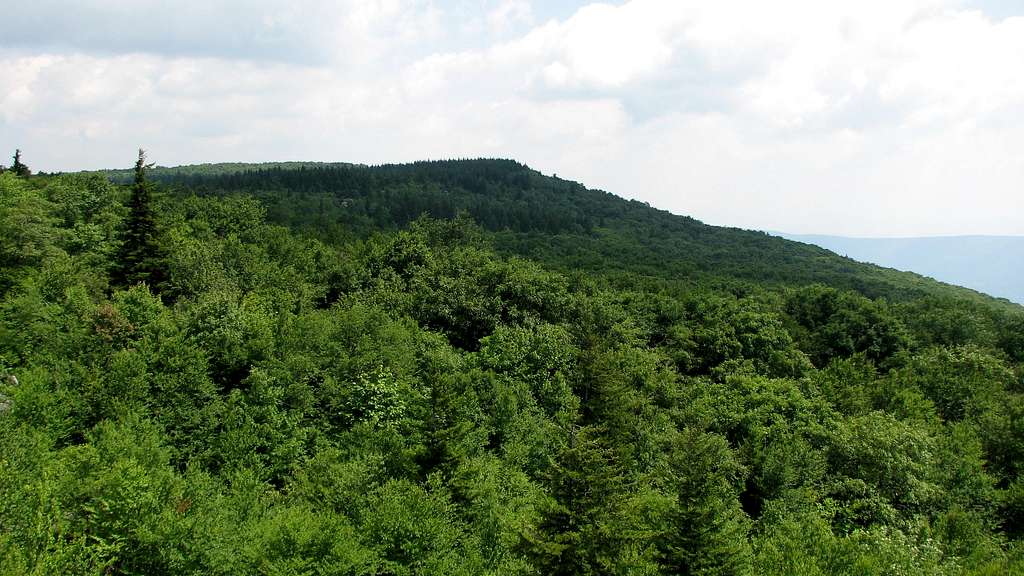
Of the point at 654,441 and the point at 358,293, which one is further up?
the point at 358,293

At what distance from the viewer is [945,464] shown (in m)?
41.0

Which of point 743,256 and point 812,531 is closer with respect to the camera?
point 812,531

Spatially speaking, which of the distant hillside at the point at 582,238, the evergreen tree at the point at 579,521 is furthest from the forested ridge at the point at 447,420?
the distant hillside at the point at 582,238

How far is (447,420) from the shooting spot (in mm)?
33406

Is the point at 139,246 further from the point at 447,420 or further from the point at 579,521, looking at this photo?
the point at 579,521

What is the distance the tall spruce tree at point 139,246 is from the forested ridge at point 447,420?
19 centimetres

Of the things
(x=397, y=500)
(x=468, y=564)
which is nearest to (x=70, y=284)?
(x=397, y=500)

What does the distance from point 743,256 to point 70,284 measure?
150 meters

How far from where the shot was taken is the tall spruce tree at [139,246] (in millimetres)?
46688

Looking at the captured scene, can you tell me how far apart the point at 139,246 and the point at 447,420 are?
106 ft

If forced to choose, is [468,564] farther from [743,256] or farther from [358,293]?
[743,256]

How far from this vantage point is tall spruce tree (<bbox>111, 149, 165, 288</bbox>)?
153ft

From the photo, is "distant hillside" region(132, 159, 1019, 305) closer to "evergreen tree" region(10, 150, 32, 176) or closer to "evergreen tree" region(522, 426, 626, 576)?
"evergreen tree" region(10, 150, 32, 176)

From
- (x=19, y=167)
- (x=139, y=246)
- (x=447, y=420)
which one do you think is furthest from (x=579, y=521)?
(x=19, y=167)
